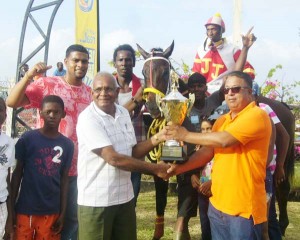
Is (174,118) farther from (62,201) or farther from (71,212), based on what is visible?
(71,212)

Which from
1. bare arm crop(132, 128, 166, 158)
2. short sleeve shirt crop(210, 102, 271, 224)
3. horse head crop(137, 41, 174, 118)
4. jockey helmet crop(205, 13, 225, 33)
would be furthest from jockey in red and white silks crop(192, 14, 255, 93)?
short sleeve shirt crop(210, 102, 271, 224)

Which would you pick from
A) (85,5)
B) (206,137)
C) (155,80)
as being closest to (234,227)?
(206,137)

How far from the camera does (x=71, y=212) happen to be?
363cm

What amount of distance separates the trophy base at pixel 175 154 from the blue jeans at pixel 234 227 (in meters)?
0.42

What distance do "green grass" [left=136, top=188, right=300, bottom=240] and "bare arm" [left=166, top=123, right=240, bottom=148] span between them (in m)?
2.55

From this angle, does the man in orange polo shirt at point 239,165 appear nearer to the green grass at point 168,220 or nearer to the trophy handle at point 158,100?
the trophy handle at point 158,100

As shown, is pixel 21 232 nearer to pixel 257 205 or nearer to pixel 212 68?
pixel 257 205

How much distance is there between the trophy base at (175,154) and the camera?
304 centimetres

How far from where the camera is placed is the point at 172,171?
3.11 m

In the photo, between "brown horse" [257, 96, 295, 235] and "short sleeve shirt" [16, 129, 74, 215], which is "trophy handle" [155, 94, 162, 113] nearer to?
"short sleeve shirt" [16, 129, 74, 215]

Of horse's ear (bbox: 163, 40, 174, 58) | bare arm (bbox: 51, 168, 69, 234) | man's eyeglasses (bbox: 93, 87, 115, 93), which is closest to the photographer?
man's eyeglasses (bbox: 93, 87, 115, 93)

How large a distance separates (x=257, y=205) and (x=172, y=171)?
0.68 metres

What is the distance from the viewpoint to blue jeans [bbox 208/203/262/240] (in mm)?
2678

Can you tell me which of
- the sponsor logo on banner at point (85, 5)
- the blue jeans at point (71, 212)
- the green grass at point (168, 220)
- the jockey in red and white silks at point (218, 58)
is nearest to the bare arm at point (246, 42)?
the jockey in red and white silks at point (218, 58)
